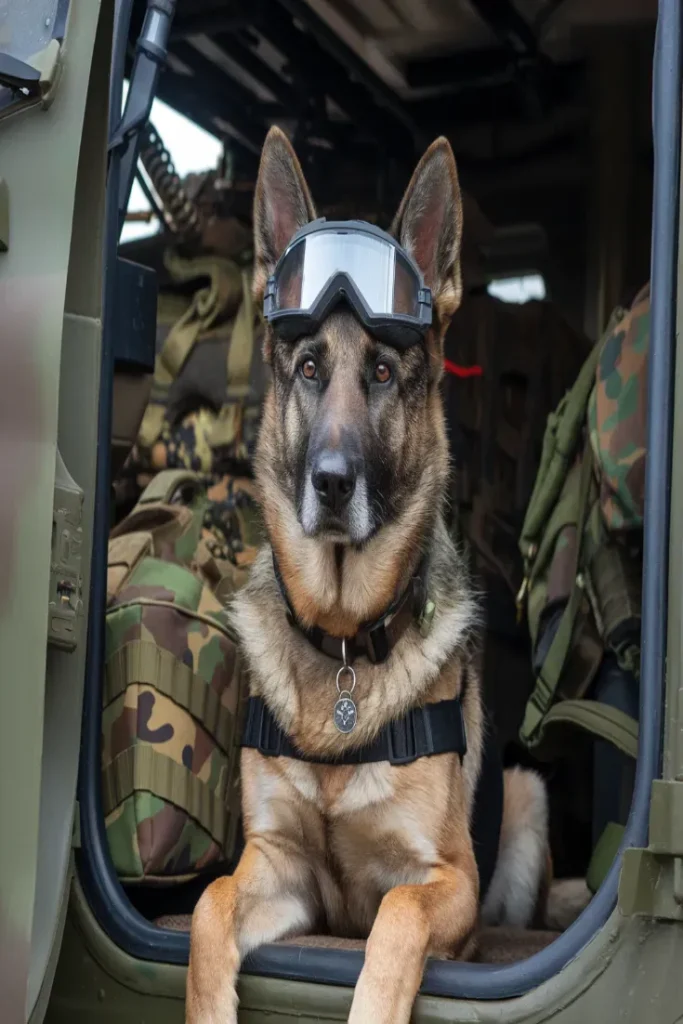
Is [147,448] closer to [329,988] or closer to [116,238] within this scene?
[116,238]

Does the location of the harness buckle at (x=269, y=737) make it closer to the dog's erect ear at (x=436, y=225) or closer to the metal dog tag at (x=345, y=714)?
the metal dog tag at (x=345, y=714)

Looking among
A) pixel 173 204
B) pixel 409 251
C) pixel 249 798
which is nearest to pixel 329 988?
pixel 249 798

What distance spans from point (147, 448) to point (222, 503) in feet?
1.10

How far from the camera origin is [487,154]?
439 centimetres

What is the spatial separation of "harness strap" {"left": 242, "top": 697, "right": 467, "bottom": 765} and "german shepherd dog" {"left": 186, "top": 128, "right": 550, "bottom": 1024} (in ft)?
0.05

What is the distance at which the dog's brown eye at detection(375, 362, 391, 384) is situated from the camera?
97.8 inches

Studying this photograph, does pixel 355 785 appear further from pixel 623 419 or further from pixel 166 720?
pixel 623 419

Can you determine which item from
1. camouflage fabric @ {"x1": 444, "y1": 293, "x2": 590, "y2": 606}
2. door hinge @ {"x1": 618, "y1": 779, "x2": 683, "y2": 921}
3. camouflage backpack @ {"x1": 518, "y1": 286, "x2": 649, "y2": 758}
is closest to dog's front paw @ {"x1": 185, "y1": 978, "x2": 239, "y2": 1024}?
door hinge @ {"x1": 618, "y1": 779, "x2": 683, "y2": 921}

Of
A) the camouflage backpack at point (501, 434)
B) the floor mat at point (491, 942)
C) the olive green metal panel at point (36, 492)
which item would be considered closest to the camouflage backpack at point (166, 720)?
the floor mat at point (491, 942)

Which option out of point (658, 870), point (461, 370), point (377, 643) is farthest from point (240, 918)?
point (461, 370)

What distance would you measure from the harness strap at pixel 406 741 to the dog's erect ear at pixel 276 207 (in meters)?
0.91

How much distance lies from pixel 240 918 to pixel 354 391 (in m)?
1.03

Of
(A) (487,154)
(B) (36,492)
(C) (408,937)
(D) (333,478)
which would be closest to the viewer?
(B) (36,492)

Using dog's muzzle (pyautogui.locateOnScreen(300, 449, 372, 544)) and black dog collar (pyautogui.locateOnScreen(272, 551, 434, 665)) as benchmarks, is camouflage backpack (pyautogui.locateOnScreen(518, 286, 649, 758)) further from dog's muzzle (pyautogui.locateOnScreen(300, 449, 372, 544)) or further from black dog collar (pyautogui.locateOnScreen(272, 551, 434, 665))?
dog's muzzle (pyautogui.locateOnScreen(300, 449, 372, 544))
